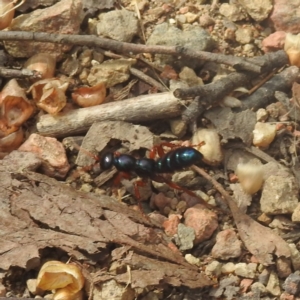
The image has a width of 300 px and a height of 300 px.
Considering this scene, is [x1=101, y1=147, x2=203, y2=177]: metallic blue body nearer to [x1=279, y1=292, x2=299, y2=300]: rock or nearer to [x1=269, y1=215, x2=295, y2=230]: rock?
[x1=269, y1=215, x2=295, y2=230]: rock

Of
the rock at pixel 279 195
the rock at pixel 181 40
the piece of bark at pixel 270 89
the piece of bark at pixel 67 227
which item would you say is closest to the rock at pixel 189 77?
the rock at pixel 181 40

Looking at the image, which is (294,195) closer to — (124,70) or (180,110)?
(180,110)

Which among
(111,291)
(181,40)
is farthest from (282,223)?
(181,40)

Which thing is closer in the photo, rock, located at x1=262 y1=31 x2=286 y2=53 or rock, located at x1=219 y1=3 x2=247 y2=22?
rock, located at x1=262 y1=31 x2=286 y2=53

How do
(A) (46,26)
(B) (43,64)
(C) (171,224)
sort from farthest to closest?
(A) (46,26)
(B) (43,64)
(C) (171,224)

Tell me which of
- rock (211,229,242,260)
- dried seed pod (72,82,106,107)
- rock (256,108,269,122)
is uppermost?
dried seed pod (72,82,106,107)

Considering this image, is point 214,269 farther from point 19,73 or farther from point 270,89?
point 19,73

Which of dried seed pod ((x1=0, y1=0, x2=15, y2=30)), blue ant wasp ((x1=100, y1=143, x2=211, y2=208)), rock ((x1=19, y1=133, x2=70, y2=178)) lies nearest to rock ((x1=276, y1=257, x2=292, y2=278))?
blue ant wasp ((x1=100, y1=143, x2=211, y2=208))
